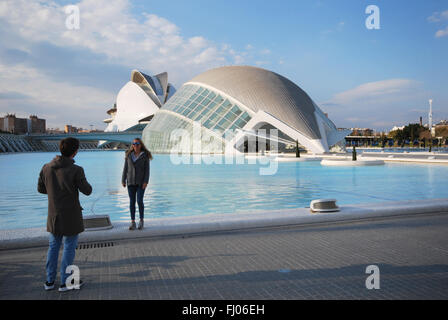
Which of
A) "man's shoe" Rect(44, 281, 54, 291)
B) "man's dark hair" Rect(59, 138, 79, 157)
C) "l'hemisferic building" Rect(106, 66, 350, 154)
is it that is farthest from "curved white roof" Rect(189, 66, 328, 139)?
"man's shoe" Rect(44, 281, 54, 291)

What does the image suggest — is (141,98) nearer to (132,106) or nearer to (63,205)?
(132,106)

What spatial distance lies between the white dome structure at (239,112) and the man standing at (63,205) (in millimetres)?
33709

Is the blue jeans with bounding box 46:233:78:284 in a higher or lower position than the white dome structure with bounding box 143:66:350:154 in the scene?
lower

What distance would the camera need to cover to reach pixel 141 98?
266 ft

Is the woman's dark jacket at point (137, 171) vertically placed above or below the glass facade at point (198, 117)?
below

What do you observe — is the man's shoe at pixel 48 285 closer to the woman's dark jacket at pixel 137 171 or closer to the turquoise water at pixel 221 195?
the woman's dark jacket at pixel 137 171

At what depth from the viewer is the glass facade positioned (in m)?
39.5

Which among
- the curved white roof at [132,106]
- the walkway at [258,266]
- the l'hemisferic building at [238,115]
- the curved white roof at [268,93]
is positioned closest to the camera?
the walkway at [258,266]

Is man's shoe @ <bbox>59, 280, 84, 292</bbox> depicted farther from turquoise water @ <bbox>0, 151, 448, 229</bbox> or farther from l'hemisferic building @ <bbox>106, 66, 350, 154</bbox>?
l'hemisferic building @ <bbox>106, 66, 350, 154</bbox>

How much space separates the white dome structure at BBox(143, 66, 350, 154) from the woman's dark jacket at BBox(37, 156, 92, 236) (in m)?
33.7

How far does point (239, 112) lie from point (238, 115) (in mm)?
535

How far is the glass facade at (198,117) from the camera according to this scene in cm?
3947

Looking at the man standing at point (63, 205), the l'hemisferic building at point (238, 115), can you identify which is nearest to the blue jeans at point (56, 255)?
the man standing at point (63, 205)
